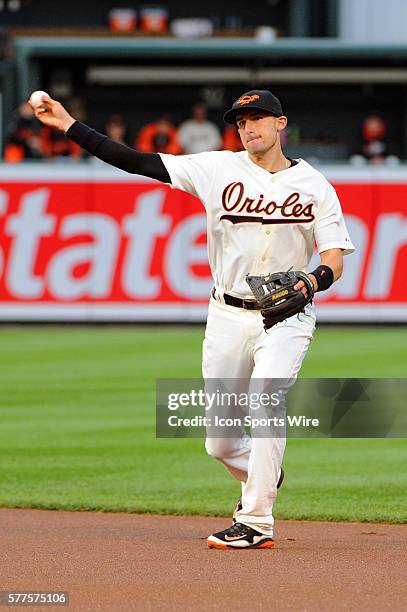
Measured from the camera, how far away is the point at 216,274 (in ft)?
24.8

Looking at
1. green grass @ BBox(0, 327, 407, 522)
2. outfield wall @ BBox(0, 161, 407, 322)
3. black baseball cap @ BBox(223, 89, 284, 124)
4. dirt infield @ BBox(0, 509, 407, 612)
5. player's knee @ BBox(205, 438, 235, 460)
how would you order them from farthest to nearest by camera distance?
1. outfield wall @ BBox(0, 161, 407, 322)
2. green grass @ BBox(0, 327, 407, 522)
3. player's knee @ BBox(205, 438, 235, 460)
4. black baseball cap @ BBox(223, 89, 284, 124)
5. dirt infield @ BBox(0, 509, 407, 612)

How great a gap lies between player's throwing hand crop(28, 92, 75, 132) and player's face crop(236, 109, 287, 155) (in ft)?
2.70

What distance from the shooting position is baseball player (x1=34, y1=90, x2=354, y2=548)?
7.29 metres

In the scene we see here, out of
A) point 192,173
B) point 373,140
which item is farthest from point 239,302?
point 373,140

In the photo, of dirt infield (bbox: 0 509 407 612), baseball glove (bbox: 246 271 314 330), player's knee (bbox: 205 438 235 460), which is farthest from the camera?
player's knee (bbox: 205 438 235 460)

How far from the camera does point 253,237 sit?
7.38 meters

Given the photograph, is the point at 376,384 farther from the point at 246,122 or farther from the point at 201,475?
the point at 246,122

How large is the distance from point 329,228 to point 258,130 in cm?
57

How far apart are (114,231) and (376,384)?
6.68 meters

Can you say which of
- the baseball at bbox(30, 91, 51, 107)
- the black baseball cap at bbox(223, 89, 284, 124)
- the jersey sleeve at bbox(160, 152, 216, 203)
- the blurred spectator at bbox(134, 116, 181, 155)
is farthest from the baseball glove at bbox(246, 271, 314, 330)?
the blurred spectator at bbox(134, 116, 181, 155)

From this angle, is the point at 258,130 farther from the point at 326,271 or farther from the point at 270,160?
the point at 326,271

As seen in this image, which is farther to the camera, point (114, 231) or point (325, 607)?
point (114, 231)

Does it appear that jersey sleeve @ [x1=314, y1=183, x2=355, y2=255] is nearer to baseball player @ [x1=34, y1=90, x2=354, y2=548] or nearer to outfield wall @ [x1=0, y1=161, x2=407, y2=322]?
baseball player @ [x1=34, y1=90, x2=354, y2=548]

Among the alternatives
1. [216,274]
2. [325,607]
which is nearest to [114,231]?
[216,274]
